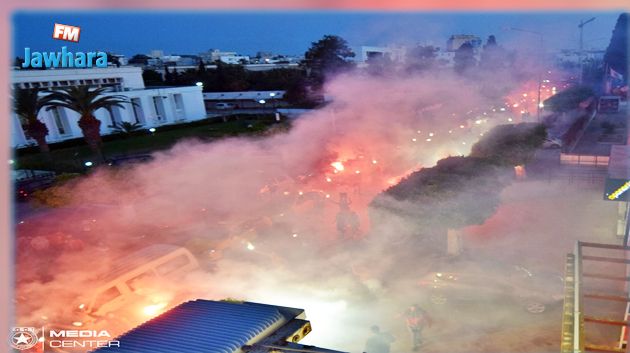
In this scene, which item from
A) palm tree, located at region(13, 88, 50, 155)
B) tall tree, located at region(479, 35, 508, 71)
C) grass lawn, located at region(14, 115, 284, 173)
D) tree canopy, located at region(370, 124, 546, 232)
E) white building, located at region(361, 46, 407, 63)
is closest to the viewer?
tree canopy, located at region(370, 124, 546, 232)

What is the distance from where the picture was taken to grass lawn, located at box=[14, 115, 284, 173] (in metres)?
14.1

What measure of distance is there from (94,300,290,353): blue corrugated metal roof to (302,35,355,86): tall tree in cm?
1627

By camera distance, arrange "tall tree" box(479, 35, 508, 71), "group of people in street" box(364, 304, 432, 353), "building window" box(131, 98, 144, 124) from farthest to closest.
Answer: "tall tree" box(479, 35, 508, 71) → "building window" box(131, 98, 144, 124) → "group of people in street" box(364, 304, 432, 353)

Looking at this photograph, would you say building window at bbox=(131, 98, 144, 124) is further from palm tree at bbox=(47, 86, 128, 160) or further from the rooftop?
the rooftop

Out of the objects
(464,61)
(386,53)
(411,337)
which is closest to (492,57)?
(464,61)

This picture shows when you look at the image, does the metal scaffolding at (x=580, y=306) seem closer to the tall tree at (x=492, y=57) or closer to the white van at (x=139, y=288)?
the white van at (x=139, y=288)

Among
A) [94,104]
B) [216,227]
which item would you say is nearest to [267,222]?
[216,227]

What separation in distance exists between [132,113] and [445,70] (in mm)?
14320

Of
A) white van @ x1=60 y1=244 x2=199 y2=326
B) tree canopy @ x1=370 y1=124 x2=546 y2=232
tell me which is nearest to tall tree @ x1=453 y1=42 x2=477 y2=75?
tree canopy @ x1=370 y1=124 x2=546 y2=232

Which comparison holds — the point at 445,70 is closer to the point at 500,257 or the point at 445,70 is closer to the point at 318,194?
the point at 318,194

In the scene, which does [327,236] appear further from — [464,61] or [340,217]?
[464,61]

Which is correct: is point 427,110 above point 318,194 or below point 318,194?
above

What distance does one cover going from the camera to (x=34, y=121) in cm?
1295

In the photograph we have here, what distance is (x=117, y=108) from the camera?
2014 centimetres
